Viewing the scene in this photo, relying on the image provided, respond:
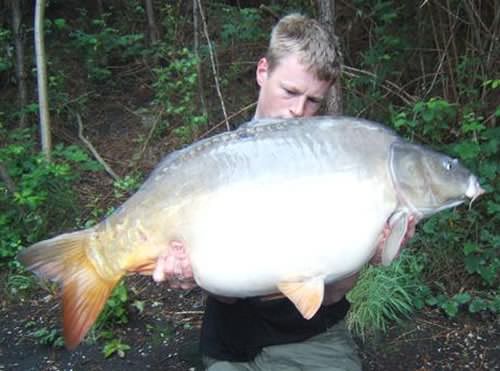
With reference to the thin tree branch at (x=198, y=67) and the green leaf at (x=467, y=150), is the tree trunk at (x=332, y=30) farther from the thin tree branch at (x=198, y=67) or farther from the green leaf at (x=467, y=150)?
the thin tree branch at (x=198, y=67)

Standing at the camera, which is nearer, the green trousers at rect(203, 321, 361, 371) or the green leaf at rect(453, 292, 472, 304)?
the green trousers at rect(203, 321, 361, 371)

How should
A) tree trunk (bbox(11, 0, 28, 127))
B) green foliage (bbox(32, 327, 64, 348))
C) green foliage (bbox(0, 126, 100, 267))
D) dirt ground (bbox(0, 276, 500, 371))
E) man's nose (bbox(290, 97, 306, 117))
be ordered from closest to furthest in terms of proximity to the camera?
man's nose (bbox(290, 97, 306, 117)) < dirt ground (bbox(0, 276, 500, 371)) < green foliage (bbox(32, 327, 64, 348)) < green foliage (bbox(0, 126, 100, 267)) < tree trunk (bbox(11, 0, 28, 127))

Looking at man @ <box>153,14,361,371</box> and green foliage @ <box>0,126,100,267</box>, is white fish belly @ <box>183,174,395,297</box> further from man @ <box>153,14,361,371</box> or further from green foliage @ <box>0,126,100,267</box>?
green foliage @ <box>0,126,100,267</box>

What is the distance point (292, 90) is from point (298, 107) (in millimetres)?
58

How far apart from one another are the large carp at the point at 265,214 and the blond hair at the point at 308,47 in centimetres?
40

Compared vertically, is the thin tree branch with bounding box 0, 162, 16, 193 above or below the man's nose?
below

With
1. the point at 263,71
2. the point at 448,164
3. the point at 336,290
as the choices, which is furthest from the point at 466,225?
the point at 448,164

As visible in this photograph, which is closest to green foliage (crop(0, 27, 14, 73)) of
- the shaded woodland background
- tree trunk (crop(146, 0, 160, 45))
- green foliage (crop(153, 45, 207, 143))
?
the shaded woodland background

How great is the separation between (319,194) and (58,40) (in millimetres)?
6263

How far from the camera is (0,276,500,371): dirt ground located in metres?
3.49

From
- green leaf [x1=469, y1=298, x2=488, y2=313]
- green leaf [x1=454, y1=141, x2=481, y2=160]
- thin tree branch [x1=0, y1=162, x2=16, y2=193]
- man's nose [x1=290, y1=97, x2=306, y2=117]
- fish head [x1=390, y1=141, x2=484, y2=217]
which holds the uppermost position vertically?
man's nose [x1=290, y1=97, x2=306, y2=117]

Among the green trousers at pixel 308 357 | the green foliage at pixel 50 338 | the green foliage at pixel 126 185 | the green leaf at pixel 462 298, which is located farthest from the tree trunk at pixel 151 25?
the green trousers at pixel 308 357

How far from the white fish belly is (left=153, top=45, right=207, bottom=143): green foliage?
342 cm

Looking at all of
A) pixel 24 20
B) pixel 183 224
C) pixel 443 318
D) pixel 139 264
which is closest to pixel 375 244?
pixel 183 224
